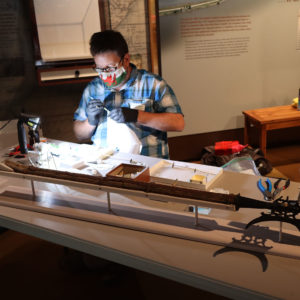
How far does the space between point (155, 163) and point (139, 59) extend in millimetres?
2037

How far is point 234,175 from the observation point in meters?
2.07

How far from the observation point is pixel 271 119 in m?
4.28

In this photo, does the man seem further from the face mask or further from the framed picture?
the framed picture

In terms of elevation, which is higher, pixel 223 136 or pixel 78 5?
pixel 78 5

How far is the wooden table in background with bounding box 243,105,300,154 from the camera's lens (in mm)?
4297

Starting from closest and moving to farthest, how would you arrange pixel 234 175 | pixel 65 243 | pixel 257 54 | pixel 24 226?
pixel 65 243 < pixel 24 226 < pixel 234 175 < pixel 257 54

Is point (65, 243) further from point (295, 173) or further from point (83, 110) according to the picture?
point (295, 173)

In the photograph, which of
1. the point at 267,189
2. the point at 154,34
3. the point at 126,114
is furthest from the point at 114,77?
the point at 154,34

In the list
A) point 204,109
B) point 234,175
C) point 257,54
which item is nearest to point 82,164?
point 234,175

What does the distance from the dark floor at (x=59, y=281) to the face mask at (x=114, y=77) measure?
1306 mm

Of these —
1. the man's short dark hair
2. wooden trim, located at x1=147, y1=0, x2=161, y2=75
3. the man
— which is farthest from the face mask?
wooden trim, located at x1=147, y1=0, x2=161, y2=75

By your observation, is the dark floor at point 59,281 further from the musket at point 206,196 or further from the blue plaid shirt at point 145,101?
the musket at point 206,196

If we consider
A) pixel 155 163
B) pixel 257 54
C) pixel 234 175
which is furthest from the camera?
pixel 257 54

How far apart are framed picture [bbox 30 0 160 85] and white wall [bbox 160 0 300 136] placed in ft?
1.90
